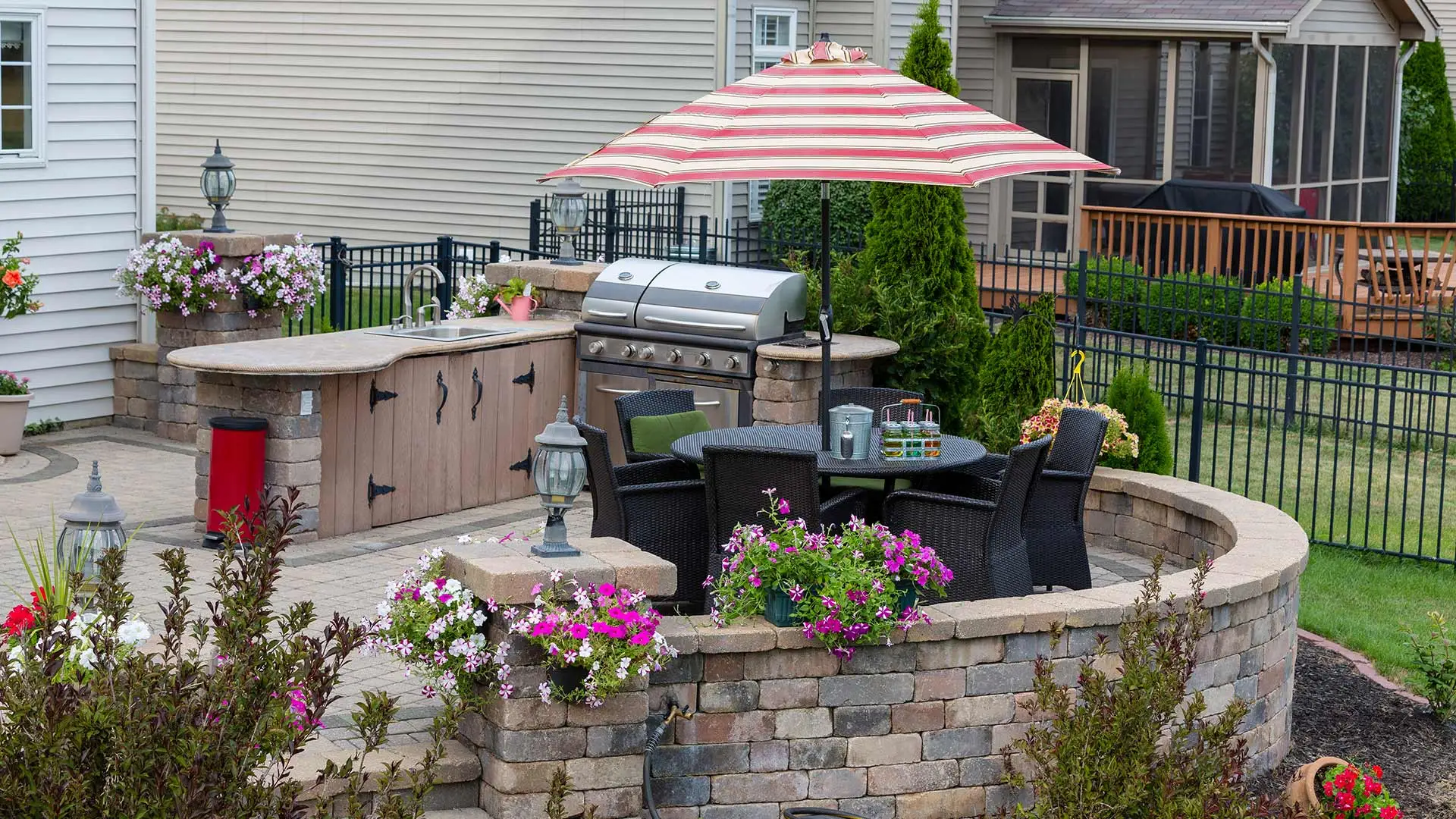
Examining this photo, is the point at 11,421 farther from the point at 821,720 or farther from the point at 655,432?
the point at 821,720

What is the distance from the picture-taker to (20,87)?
1134 cm

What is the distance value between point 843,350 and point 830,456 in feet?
8.94

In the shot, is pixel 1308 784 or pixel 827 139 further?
pixel 827 139

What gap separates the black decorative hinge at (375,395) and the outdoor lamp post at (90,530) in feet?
12.4

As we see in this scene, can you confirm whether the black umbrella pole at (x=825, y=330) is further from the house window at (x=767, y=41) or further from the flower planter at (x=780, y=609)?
the house window at (x=767, y=41)

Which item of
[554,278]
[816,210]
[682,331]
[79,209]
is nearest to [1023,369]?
[682,331]

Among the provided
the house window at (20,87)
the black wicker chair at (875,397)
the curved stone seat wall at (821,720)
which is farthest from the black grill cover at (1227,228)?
the curved stone seat wall at (821,720)

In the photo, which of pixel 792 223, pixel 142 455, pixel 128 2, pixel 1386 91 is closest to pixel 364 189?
pixel 792 223

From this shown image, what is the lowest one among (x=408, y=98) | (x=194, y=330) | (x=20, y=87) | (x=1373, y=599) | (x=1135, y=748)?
(x=1373, y=599)

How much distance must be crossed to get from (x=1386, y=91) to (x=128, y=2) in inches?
596

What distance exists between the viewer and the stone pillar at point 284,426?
28.5 feet

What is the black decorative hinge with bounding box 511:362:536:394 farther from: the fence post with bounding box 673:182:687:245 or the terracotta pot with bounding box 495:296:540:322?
the fence post with bounding box 673:182:687:245

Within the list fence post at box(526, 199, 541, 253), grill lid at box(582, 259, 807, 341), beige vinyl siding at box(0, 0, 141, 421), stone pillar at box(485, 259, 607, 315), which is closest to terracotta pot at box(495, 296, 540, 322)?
stone pillar at box(485, 259, 607, 315)

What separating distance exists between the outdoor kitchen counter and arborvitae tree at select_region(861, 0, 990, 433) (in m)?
1.93
